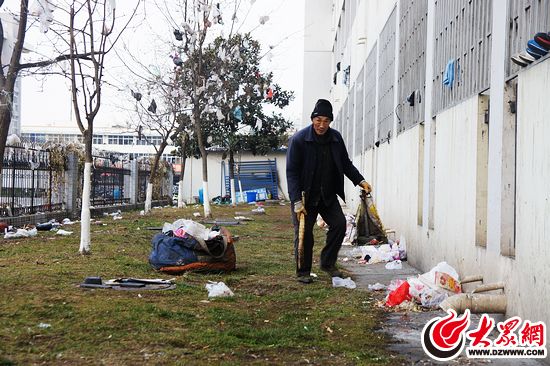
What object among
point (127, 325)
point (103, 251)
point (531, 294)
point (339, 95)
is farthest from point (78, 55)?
point (339, 95)

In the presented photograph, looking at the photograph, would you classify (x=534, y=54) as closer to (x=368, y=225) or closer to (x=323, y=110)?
(x=323, y=110)

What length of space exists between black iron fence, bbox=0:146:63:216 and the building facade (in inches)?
313

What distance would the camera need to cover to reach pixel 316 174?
749cm

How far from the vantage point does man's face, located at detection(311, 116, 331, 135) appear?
24.1 ft

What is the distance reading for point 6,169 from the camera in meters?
14.8

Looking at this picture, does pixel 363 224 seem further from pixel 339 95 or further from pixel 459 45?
pixel 339 95

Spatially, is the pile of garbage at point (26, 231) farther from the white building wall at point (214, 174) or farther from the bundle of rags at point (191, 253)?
the white building wall at point (214, 174)

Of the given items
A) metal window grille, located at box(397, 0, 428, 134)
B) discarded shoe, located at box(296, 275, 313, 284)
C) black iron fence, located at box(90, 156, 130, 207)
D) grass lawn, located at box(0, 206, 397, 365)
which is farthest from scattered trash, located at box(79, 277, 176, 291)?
black iron fence, located at box(90, 156, 130, 207)

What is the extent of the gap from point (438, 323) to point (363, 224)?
739 centimetres

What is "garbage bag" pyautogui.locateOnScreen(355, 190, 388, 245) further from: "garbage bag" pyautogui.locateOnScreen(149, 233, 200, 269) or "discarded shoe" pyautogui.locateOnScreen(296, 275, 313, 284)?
"garbage bag" pyautogui.locateOnScreen(149, 233, 200, 269)

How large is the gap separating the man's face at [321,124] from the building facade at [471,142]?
135 cm

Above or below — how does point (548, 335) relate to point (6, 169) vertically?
below

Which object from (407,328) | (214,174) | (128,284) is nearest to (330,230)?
(128,284)

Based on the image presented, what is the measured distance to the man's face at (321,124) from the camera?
735cm
